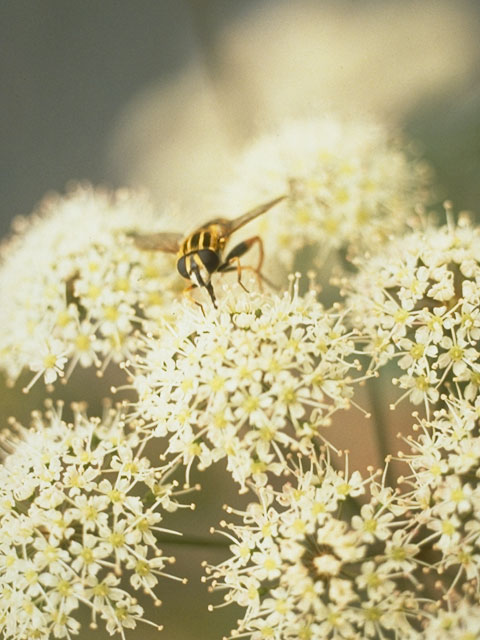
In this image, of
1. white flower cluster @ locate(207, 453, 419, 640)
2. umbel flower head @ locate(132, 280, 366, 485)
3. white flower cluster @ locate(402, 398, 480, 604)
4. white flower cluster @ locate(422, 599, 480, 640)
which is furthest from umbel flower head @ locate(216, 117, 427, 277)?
white flower cluster @ locate(422, 599, 480, 640)

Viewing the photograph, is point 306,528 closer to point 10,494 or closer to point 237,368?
point 237,368

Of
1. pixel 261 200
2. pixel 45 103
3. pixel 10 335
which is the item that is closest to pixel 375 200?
pixel 261 200

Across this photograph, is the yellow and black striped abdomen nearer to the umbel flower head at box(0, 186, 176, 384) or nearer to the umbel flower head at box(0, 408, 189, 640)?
the umbel flower head at box(0, 186, 176, 384)

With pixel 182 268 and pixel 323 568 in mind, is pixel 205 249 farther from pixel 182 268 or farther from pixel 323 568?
pixel 323 568

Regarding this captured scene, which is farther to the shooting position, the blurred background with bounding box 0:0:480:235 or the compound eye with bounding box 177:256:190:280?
the blurred background with bounding box 0:0:480:235

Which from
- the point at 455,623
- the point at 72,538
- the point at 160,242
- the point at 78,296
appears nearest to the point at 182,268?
the point at 160,242

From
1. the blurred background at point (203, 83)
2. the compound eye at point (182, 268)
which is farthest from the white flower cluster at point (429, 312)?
the blurred background at point (203, 83)
